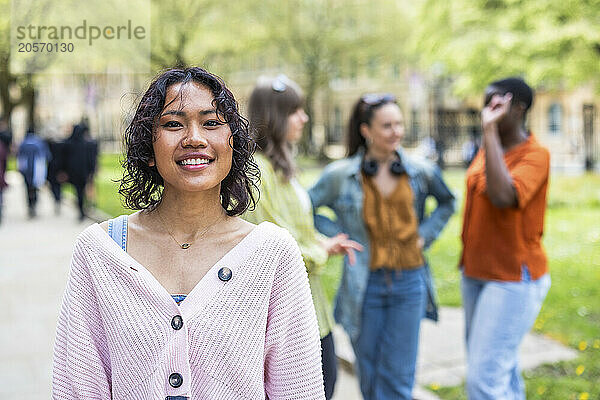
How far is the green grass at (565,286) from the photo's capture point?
17.5 feet

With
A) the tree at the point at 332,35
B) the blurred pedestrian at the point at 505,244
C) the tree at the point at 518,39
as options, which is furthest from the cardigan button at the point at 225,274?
the tree at the point at 332,35

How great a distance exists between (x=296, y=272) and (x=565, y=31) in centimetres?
1673

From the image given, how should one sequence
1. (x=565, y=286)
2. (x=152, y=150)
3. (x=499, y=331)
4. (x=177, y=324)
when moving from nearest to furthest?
(x=177, y=324) → (x=152, y=150) → (x=499, y=331) → (x=565, y=286)

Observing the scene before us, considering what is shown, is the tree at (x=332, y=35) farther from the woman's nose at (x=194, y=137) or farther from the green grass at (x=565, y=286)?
the woman's nose at (x=194, y=137)

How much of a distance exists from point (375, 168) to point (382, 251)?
496 millimetres

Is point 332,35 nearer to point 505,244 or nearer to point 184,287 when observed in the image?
point 505,244

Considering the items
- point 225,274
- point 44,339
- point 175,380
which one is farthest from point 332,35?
point 175,380

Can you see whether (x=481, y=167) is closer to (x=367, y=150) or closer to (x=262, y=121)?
(x=367, y=150)

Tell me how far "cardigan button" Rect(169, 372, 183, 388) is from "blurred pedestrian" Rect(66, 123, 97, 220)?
14578mm

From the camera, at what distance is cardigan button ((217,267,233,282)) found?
1.95 meters

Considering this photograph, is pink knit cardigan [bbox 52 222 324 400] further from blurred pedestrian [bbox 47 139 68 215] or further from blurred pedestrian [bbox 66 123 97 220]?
blurred pedestrian [bbox 47 139 68 215]

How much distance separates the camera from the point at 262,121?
356cm

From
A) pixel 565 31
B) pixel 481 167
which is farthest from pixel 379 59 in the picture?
pixel 481 167

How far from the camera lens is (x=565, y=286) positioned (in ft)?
29.5
